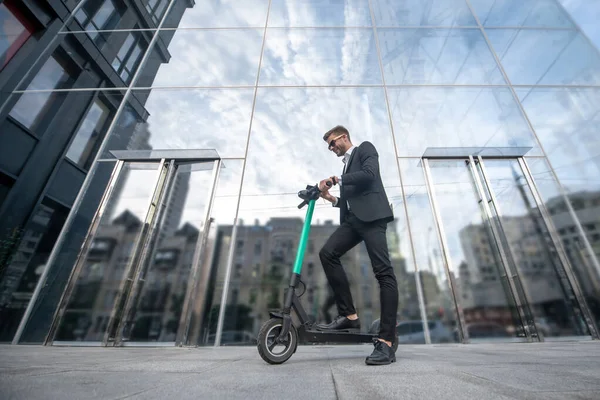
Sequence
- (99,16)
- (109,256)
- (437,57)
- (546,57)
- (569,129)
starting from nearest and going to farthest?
(569,129)
(109,256)
(546,57)
(437,57)
(99,16)

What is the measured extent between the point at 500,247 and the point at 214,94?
5.54 metres

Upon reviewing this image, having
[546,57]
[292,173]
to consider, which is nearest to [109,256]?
[292,173]

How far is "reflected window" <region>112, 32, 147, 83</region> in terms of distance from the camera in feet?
17.7

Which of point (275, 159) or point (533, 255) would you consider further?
point (275, 159)

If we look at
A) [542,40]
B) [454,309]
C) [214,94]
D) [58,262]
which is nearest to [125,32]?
[214,94]

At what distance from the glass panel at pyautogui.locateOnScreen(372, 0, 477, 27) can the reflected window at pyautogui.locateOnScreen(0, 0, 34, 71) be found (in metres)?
7.17

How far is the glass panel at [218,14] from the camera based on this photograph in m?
5.58

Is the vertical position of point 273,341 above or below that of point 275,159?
below

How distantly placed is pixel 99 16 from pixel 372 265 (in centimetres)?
824

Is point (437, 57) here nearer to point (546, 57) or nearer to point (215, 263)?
point (546, 57)

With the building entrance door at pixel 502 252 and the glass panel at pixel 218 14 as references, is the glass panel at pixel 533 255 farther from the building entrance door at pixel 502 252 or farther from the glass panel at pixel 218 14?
the glass panel at pixel 218 14

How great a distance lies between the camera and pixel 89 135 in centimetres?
537

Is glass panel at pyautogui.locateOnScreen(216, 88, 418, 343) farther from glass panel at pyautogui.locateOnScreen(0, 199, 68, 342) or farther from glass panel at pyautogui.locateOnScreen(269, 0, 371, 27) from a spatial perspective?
glass panel at pyautogui.locateOnScreen(0, 199, 68, 342)

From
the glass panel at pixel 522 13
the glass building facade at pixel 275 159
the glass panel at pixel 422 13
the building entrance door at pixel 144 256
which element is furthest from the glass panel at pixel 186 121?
the glass panel at pixel 522 13
